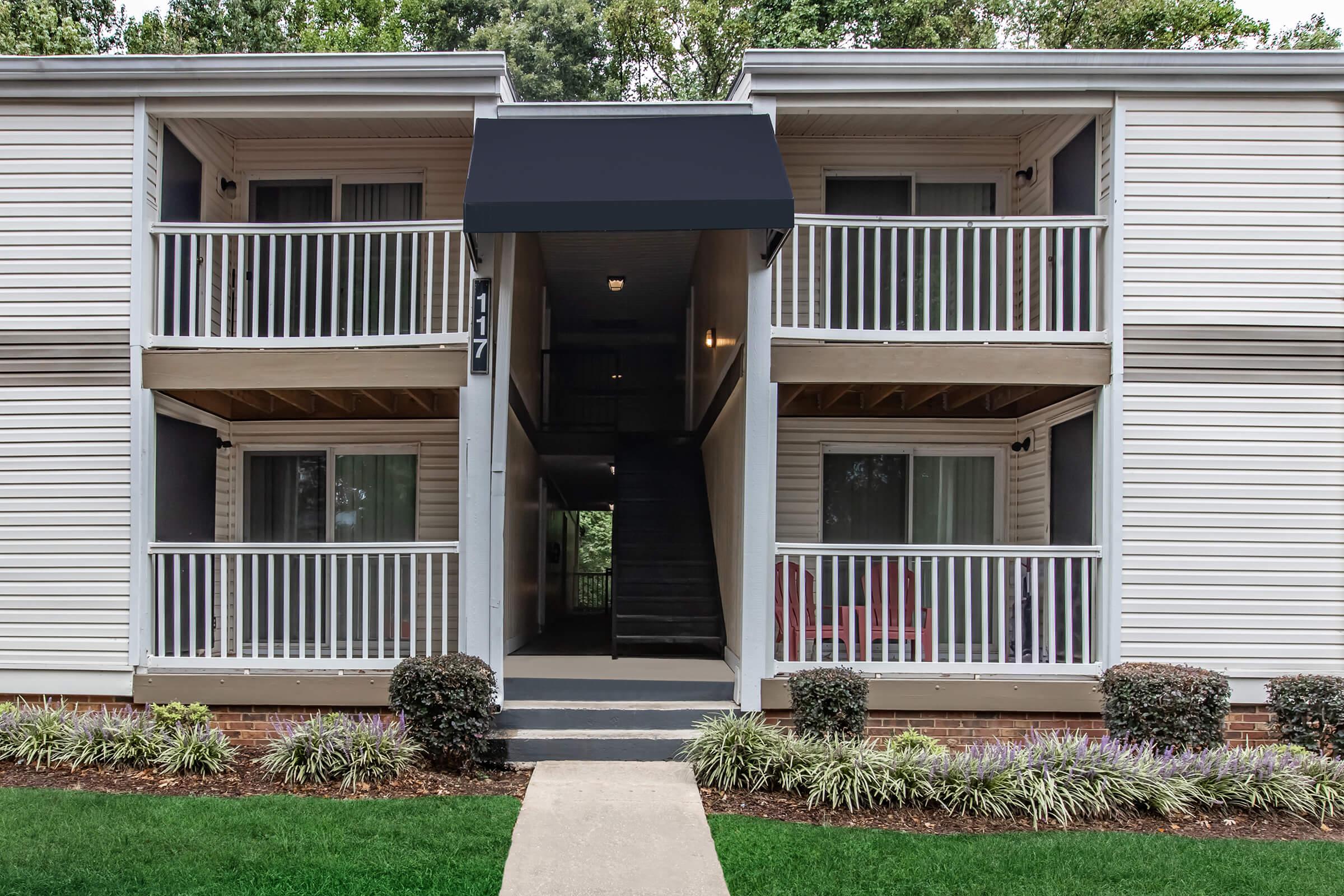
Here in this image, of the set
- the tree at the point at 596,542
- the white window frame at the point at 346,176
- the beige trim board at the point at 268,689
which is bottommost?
the tree at the point at 596,542

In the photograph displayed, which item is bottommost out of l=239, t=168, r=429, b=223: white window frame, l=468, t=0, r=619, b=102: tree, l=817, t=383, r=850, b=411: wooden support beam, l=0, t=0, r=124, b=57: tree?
l=817, t=383, r=850, b=411: wooden support beam

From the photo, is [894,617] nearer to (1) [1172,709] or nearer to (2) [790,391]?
(2) [790,391]

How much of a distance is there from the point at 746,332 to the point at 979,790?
12.9ft

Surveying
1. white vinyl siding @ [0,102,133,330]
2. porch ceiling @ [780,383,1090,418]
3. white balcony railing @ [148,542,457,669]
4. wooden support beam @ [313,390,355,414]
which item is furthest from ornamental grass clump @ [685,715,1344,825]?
white vinyl siding @ [0,102,133,330]

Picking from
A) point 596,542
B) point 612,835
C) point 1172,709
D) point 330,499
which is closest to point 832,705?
point 612,835

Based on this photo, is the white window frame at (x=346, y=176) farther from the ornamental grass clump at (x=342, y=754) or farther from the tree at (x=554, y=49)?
the tree at (x=554, y=49)

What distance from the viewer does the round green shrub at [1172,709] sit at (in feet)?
24.4

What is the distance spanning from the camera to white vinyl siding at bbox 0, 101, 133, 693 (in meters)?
8.55

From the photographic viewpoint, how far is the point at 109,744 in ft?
25.1

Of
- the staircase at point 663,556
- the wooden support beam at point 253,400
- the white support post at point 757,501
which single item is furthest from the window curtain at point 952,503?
the wooden support beam at point 253,400

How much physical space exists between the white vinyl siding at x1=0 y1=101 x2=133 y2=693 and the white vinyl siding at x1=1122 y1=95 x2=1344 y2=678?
8.48 m

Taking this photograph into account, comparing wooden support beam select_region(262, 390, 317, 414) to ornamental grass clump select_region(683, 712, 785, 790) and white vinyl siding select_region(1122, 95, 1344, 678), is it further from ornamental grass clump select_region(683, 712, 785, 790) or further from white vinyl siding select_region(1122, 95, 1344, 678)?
white vinyl siding select_region(1122, 95, 1344, 678)

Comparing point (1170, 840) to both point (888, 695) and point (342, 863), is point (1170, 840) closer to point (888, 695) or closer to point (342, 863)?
point (888, 695)

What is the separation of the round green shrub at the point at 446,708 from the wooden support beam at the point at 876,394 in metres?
4.46
